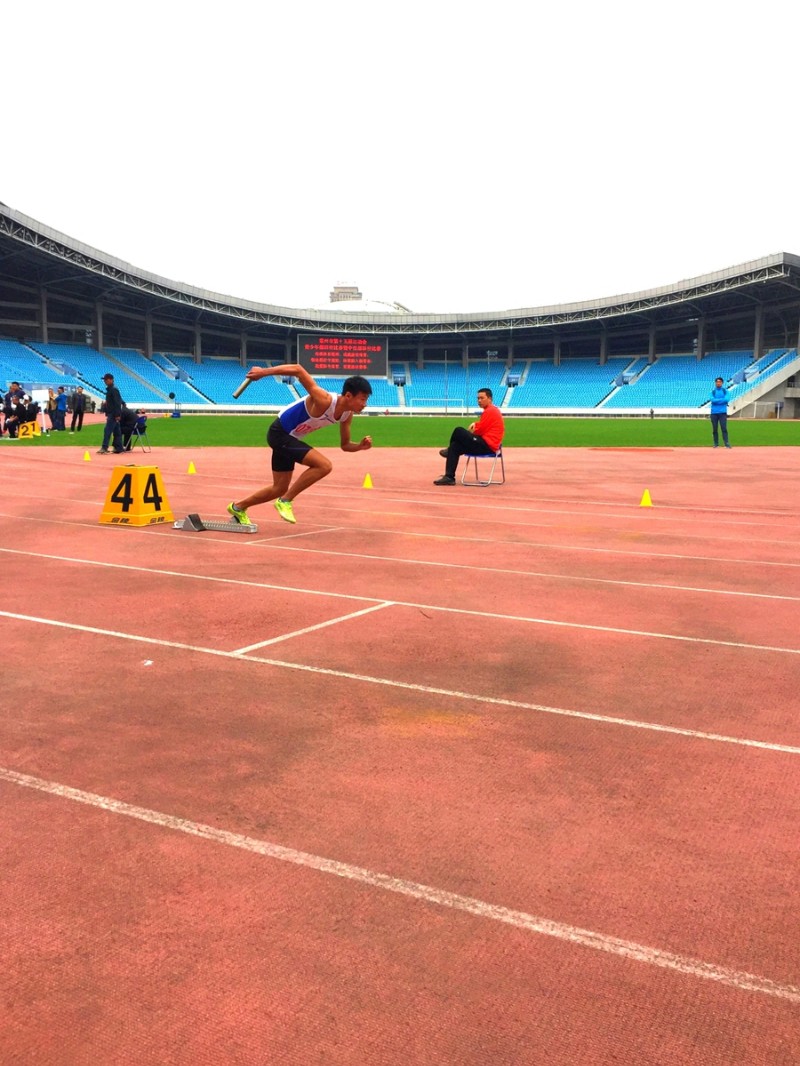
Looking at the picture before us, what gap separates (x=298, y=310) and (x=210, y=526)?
2922 inches

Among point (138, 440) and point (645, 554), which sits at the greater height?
point (138, 440)

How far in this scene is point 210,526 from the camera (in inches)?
381

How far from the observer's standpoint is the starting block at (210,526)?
9508 mm

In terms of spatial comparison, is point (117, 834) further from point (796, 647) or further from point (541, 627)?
point (796, 647)

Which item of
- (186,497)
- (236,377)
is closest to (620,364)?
(236,377)

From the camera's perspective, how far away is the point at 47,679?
176 inches

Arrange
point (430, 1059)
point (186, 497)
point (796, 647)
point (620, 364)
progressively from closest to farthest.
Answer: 1. point (430, 1059)
2. point (796, 647)
3. point (186, 497)
4. point (620, 364)

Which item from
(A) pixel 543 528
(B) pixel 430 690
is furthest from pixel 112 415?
(B) pixel 430 690

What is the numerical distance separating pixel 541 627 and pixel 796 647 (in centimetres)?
155

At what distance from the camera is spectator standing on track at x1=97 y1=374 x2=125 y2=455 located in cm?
1988

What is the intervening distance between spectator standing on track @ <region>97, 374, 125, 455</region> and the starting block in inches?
409

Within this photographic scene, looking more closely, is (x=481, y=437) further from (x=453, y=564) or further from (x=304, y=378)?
(x=453, y=564)

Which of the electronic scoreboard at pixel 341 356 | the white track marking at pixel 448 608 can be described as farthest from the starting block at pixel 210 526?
the electronic scoreboard at pixel 341 356

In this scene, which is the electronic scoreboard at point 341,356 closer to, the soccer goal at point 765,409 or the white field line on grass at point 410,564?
the soccer goal at point 765,409
